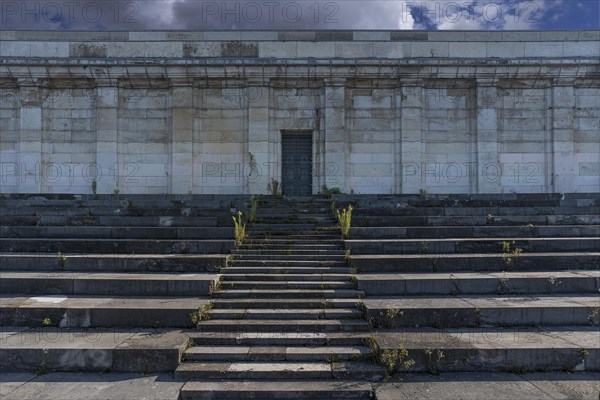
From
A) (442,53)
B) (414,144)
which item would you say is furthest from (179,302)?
(442,53)

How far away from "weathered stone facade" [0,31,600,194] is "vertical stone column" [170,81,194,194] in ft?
0.17

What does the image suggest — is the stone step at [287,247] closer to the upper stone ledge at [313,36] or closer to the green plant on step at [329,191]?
the green plant on step at [329,191]

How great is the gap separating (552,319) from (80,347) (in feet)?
26.6

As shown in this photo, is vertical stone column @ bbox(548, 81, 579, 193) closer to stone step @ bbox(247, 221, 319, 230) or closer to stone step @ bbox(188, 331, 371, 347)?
stone step @ bbox(247, 221, 319, 230)

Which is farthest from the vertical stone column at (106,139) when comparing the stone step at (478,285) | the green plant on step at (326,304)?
the stone step at (478,285)

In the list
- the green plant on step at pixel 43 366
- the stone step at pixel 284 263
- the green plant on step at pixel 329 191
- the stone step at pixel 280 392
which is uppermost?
the green plant on step at pixel 329 191

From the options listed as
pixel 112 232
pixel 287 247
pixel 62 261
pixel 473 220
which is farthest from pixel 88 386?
pixel 473 220

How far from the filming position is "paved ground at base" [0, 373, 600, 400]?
5359 mm

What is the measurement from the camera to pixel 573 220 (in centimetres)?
1195

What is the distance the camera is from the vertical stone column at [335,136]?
17984 millimetres

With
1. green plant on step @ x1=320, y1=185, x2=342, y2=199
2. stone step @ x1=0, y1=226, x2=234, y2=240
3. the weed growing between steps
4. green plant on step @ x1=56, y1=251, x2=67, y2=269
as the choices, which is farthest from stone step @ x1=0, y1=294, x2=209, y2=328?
green plant on step @ x1=320, y1=185, x2=342, y2=199

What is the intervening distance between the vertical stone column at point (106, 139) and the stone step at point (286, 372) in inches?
565

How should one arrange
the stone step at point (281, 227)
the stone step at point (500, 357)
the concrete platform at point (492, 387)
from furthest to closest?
1. the stone step at point (281, 227)
2. the stone step at point (500, 357)
3. the concrete platform at point (492, 387)

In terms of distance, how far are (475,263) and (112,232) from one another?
31.6 feet
